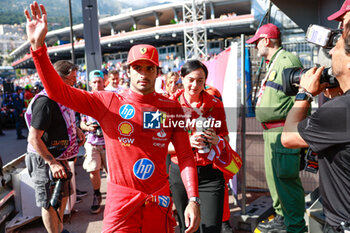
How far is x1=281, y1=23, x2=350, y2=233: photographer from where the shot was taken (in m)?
1.46

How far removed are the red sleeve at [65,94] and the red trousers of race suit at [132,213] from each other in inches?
22.2

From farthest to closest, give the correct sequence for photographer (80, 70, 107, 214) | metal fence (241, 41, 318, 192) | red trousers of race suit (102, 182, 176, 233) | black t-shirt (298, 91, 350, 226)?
metal fence (241, 41, 318, 192) → photographer (80, 70, 107, 214) → red trousers of race suit (102, 182, 176, 233) → black t-shirt (298, 91, 350, 226)

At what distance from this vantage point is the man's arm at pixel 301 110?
1724mm

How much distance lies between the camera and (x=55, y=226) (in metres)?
3.27

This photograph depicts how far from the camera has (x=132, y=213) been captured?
1.92 metres

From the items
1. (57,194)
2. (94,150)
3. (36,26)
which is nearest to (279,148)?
(57,194)

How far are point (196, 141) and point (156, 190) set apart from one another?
748 millimetres

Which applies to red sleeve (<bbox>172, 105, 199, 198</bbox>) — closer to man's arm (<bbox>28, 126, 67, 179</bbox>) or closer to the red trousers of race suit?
→ the red trousers of race suit

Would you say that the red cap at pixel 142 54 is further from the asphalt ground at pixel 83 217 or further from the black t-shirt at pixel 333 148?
the asphalt ground at pixel 83 217

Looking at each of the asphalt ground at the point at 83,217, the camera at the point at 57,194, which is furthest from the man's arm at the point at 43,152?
the asphalt ground at the point at 83,217

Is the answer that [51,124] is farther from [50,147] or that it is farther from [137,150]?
[137,150]

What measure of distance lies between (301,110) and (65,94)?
1486 mm

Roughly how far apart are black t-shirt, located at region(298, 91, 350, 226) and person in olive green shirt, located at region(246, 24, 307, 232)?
1.66 metres

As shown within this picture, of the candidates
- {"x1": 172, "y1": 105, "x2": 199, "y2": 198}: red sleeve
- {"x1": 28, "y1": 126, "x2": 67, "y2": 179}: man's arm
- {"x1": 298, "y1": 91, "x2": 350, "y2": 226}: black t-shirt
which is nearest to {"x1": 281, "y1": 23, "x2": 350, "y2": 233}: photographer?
{"x1": 298, "y1": 91, "x2": 350, "y2": 226}: black t-shirt
